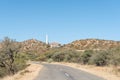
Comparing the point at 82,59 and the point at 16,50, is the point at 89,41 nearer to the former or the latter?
the point at 82,59

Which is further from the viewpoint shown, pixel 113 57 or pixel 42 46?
pixel 42 46

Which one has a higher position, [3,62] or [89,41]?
[89,41]

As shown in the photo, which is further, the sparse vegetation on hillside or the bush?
the bush

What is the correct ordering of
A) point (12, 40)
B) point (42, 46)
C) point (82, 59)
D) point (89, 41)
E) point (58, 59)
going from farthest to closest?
point (42, 46) < point (89, 41) < point (58, 59) < point (82, 59) < point (12, 40)

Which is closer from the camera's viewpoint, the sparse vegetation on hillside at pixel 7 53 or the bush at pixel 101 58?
the sparse vegetation on hillside at pixel 7 53

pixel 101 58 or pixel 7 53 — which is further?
pixel 101 58

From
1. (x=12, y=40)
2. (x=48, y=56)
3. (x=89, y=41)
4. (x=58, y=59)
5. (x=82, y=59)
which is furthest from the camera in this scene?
(x=89, y=41)

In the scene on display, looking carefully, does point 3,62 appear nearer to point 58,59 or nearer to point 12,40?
point 12,40

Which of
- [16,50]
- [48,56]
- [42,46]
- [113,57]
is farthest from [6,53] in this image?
[42,46]

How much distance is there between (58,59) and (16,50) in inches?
2197

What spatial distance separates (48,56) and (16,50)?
6813 cm

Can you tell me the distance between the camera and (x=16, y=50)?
4512 centimetres

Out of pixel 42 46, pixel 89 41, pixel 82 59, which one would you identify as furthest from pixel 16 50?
pixel 42 46

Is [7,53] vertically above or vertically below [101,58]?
above
